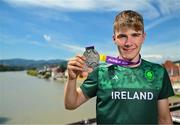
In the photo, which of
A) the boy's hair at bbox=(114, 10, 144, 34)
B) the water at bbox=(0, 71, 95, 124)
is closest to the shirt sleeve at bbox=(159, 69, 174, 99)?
the boy's hair at bbox=(114, 10, 144, 34)

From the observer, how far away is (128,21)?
2.11 feet

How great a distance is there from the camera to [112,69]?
2.18 feet

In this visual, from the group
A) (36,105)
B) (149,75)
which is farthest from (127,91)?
(36,105)

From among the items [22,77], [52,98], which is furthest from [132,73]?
[22,77]

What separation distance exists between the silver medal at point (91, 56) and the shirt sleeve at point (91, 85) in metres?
0.04

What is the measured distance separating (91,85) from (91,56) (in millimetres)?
76

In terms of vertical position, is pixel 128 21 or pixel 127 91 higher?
pixel 128 21

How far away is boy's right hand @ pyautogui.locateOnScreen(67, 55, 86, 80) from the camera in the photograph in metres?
0.60

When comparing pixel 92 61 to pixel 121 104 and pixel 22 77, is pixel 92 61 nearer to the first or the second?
pixel 121 104

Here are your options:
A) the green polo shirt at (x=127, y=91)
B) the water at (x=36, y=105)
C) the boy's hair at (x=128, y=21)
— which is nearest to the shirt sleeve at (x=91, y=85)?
the green polo shirt at (x=127, y=91)

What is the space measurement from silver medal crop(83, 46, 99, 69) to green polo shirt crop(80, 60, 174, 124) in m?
0.03

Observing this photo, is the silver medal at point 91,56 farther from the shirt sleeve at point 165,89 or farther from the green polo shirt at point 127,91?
the shirt sleeve at point 165,89

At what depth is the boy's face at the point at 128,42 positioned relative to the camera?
64 cm

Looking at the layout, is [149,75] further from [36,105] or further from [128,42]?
[36,105]
